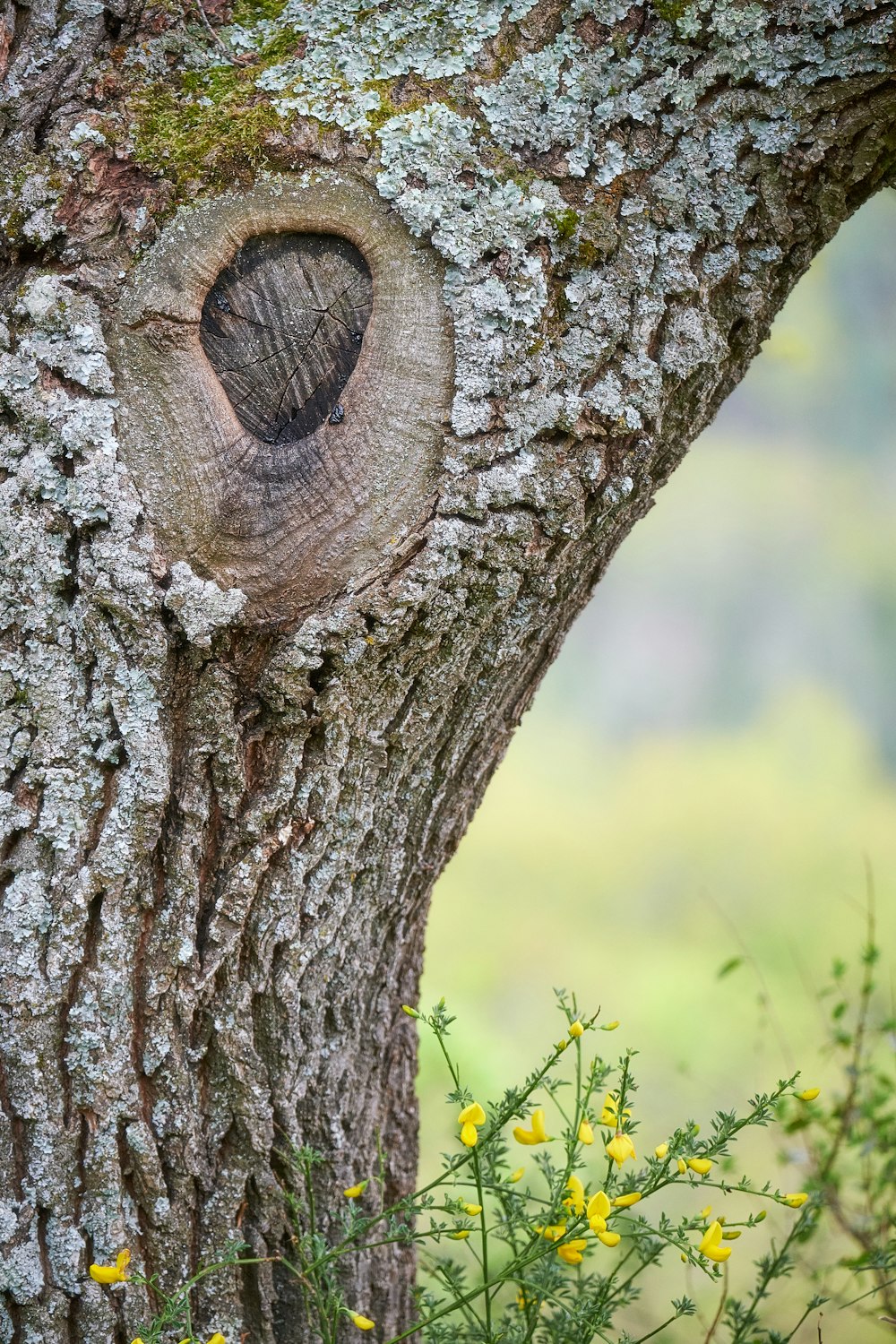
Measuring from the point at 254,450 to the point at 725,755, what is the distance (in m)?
4.02

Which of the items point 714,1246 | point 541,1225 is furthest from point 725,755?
point 714,1246

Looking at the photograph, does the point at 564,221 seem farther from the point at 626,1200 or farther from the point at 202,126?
the point at 626,1200

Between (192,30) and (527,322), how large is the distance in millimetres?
543

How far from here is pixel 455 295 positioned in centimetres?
112

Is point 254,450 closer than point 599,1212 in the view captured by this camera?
No

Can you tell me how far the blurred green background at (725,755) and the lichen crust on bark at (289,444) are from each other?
2.93 m

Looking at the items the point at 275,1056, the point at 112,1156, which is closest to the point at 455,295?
the point at 275,1056

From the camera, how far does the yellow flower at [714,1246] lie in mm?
924

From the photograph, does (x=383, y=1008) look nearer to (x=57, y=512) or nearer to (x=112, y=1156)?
(x=112, y=1156)

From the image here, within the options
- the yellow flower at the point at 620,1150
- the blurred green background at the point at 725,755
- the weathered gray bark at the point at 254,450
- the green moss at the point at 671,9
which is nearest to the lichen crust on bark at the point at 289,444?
the weathered gray bark at the point at 254,450

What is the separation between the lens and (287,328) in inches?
43.8

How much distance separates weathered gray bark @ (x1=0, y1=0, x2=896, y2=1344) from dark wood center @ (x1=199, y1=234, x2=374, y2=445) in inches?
1.0

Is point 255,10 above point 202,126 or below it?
above

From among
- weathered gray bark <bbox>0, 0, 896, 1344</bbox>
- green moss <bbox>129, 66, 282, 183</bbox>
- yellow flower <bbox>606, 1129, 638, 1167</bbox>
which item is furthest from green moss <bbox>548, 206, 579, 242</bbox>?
yellow flower <bbox>606, 1129, 638, 1167</bbox>
